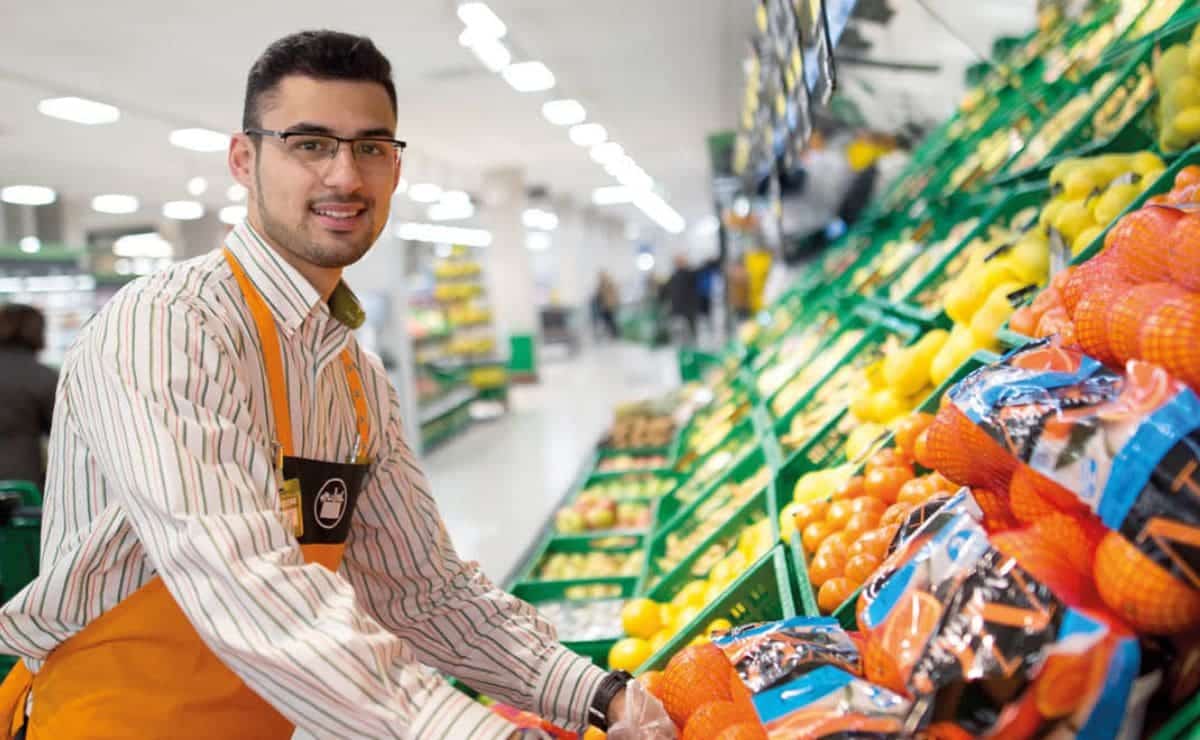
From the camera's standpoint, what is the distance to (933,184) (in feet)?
16.0

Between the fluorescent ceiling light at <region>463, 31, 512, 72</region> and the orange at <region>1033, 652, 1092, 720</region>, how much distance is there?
6095 millimetres

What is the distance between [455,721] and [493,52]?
6.26 m

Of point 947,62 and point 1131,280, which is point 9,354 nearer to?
point 1131,280

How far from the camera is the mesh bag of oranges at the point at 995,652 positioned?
0.90 meters

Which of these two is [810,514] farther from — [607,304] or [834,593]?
[607,304]

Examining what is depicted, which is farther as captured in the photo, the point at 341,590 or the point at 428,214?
the point at 428,214

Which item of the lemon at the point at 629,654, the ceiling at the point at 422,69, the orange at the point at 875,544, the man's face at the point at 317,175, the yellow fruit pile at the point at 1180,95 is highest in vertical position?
the ceiling at the point at 422,69

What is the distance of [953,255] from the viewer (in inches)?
127

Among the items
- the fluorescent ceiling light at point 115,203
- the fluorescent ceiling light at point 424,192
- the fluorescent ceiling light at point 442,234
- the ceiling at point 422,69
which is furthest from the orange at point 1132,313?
the fluorescent ceiling light at point 115,203

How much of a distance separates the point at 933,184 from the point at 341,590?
14.9ft

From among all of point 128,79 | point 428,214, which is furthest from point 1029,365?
point 428,214

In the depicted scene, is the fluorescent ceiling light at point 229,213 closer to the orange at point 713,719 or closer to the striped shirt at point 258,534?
the striped shirt at point 258,534

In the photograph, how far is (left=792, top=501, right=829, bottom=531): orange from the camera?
212 centimetres

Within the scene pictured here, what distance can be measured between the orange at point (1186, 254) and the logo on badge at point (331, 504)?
1.31 m
